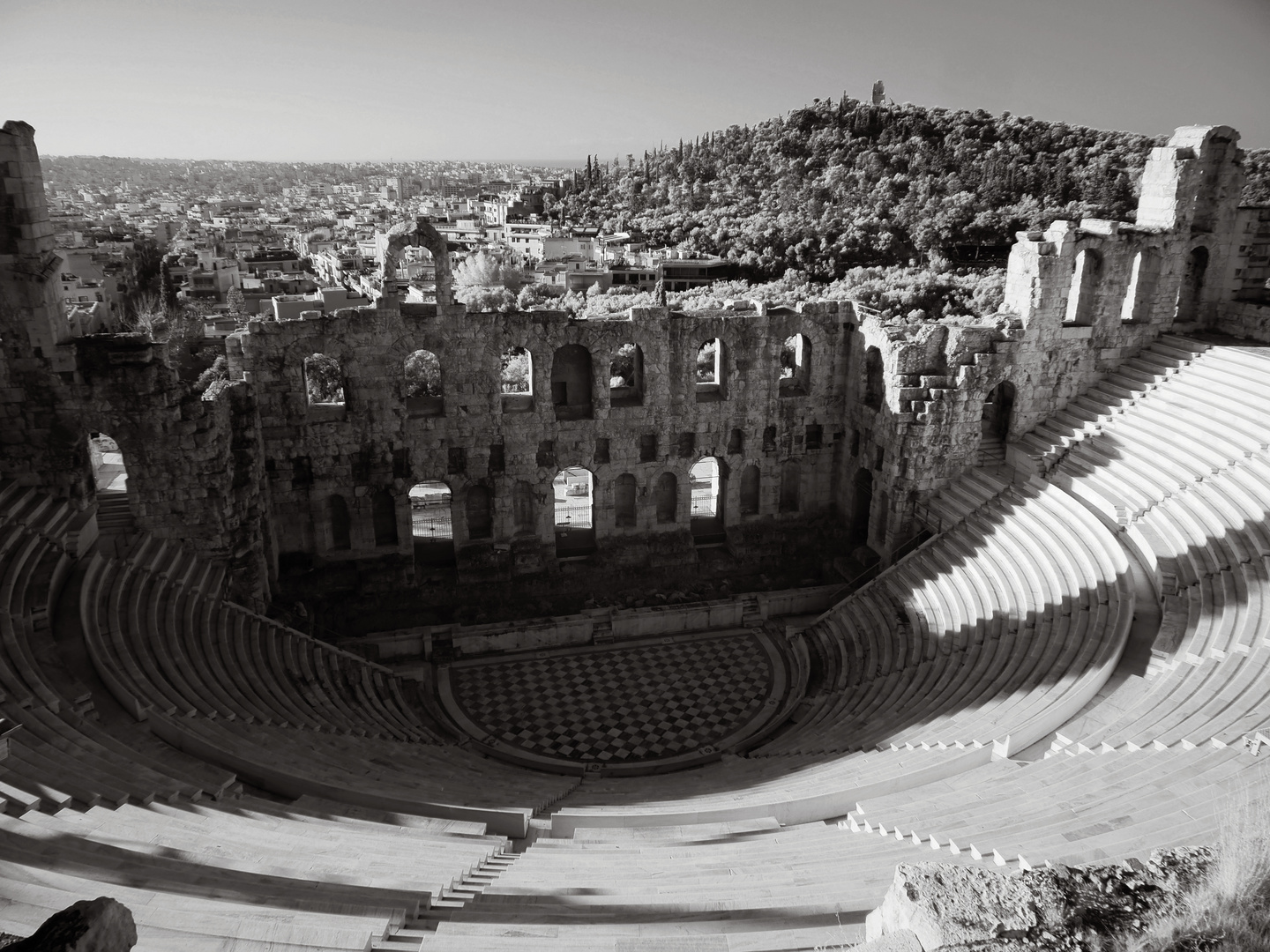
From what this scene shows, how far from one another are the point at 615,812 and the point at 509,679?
7.46m

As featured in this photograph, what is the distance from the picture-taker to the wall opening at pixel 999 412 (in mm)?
21938

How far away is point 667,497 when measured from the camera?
2339cm

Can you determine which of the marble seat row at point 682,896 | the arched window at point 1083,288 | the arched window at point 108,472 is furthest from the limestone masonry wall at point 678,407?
the marble seat row at point 682,896

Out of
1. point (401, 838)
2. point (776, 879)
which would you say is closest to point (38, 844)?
point (401, 838)

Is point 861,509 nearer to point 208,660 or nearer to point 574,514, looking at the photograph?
point 574,514

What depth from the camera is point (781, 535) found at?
2383cm

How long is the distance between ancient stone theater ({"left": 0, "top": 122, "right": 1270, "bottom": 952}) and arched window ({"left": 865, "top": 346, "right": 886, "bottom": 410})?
0.14 metres

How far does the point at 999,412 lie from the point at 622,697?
468 inches

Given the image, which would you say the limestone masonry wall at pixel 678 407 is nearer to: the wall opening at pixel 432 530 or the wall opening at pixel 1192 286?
the wall opening at pixel 1192 286

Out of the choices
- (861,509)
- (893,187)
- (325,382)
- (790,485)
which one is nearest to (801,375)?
(790,485)

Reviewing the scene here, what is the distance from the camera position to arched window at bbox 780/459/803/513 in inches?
933

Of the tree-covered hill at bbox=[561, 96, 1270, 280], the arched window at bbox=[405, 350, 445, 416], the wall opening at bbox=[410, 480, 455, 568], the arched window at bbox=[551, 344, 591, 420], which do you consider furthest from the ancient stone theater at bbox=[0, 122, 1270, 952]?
the tree-covered hill at bbox=[561, 96, 1270, 280]

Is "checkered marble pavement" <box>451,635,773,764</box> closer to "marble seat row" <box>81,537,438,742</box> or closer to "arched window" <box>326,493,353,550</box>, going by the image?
"marble seat row" <box>81,537,438,742</box>

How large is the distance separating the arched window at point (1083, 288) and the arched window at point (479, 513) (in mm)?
14843
